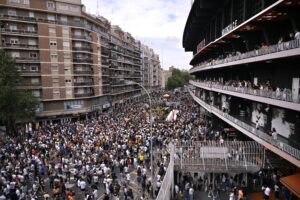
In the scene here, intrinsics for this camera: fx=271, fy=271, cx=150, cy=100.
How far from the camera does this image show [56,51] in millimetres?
49281

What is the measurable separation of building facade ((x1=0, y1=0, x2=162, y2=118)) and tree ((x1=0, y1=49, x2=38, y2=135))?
8.97m

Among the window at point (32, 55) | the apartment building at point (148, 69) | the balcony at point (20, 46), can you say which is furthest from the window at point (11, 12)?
the apartment building at point (148, 69)

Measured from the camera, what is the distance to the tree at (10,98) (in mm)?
34594

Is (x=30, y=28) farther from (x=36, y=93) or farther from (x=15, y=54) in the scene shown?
(x=36, y=93)

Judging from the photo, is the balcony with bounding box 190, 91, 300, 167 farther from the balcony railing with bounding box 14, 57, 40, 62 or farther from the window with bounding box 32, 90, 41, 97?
the balcony railing with bounding box 14, 57, 40, 62

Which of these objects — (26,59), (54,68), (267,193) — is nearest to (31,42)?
(26,59)

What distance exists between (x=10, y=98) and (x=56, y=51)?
1675 cm

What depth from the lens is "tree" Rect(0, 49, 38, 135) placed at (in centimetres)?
3459

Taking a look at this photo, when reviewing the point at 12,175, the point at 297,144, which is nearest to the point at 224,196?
the point at 297,144

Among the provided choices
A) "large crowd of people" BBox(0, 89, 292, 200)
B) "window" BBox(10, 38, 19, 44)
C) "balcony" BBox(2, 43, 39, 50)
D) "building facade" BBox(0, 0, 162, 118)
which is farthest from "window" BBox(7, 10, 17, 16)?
"large crowd of people" BBox(0, 89, 292, 200)

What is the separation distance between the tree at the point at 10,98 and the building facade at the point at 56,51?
8.97m

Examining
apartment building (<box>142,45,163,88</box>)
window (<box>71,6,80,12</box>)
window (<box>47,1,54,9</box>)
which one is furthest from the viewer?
apartment building (<box>142,45,163,88</box>)

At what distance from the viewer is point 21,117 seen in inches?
1473

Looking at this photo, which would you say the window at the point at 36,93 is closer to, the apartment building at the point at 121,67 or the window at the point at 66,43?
the window at the point at 66,43
